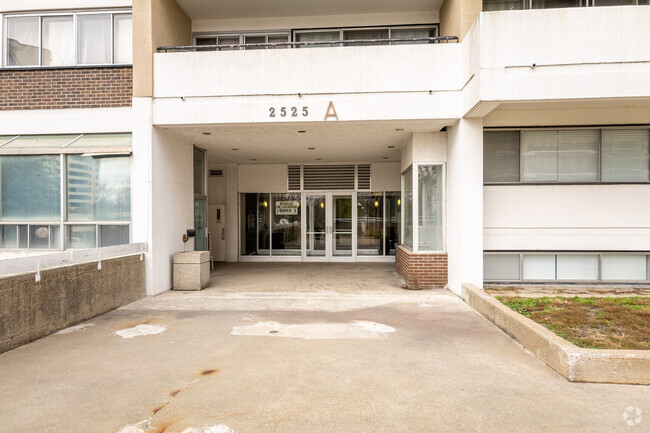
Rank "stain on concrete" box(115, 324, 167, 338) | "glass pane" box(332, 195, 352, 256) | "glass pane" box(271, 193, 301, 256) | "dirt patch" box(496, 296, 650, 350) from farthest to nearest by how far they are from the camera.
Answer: "glass pane" box(271, 193, 301, 256), "glass pane" box(332, 195, 352, 256), "stain on concrete" box(115, 324, 167, 338), "dirt patch" box(496, 296, 650, 350)

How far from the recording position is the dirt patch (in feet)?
15.9

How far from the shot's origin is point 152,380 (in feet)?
14.0

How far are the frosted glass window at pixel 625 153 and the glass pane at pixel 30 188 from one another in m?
12.7

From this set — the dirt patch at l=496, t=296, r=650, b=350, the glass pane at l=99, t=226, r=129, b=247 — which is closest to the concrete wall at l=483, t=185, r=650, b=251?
the dirt patch at l=496, t=296, r=650, b=350

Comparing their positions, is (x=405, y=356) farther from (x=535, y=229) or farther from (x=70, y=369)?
(x=535, y=229)

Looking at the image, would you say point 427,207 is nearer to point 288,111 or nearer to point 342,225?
point 288,111

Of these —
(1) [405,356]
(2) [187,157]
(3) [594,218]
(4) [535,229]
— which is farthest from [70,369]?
(3) [594,218]

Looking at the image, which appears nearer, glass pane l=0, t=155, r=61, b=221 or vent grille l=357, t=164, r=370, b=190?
glass pane l=0, t=155, r=61, b=221

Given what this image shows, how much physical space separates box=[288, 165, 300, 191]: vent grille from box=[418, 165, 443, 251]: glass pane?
6.19m

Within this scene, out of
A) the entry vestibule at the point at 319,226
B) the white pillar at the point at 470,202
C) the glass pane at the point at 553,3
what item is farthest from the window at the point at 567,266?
the glass pane at the point at 553,3

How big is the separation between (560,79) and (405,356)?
5.62 metres

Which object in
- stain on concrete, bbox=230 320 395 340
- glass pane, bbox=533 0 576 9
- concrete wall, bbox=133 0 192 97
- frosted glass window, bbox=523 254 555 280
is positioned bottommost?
stain on concrete, bbox=230 320 395 340

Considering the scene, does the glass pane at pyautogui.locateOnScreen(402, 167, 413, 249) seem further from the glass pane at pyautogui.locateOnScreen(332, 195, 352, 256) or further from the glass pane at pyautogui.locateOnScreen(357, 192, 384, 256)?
the glass pane at pyautogui.locateOnScreen(332, 195, 352, 256)

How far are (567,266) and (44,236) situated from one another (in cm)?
1217
